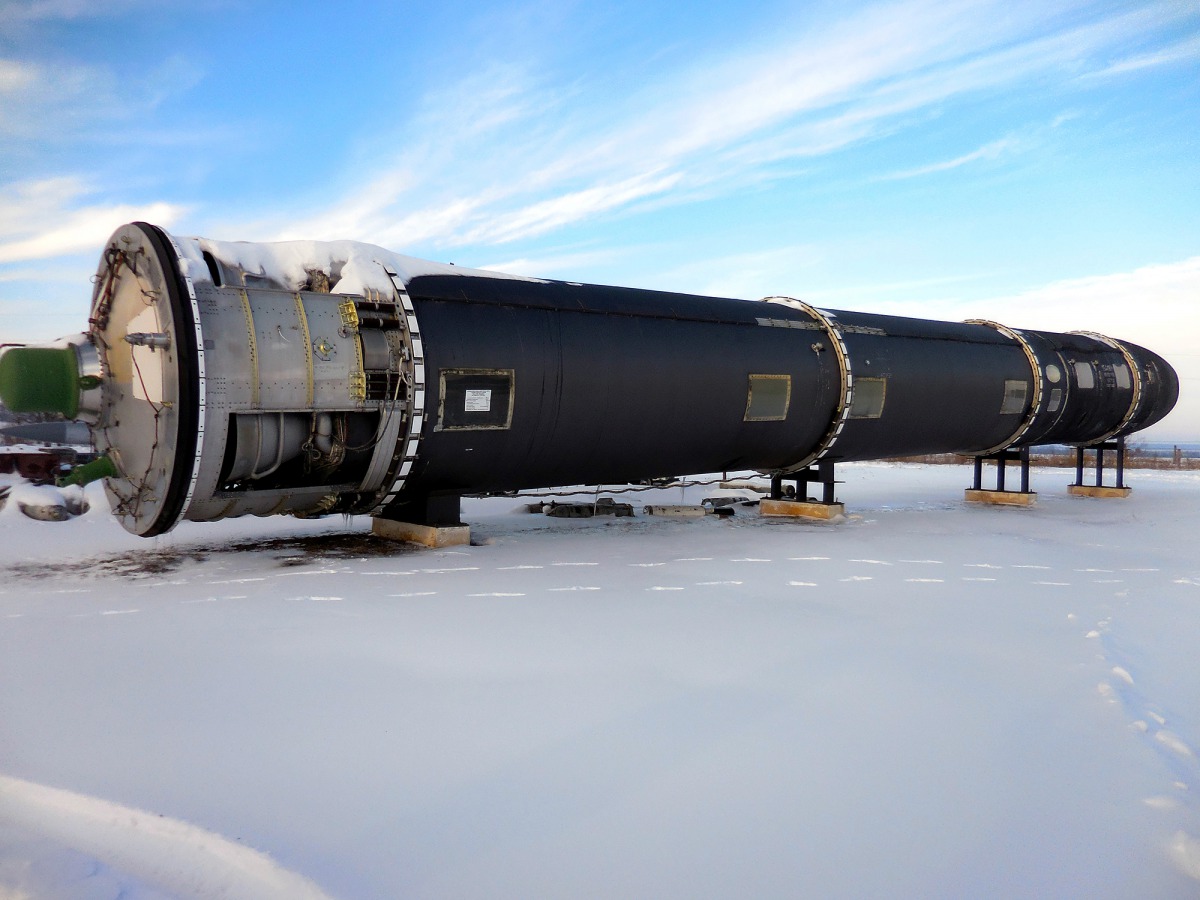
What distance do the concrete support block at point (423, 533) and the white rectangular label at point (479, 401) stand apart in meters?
1.34

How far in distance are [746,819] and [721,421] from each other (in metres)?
6.93

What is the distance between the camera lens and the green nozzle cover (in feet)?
22.8

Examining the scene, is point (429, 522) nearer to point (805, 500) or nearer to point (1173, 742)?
point (805, 500)

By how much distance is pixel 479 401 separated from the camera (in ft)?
26.6

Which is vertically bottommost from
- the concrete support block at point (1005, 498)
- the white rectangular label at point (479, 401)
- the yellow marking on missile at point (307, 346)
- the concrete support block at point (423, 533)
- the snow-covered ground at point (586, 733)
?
the snow-covered ground at point (586, 733)

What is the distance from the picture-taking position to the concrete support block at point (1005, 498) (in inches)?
571

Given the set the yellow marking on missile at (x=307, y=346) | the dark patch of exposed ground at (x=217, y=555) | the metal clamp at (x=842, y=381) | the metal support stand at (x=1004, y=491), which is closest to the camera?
the dark patch of exposed ground at (x=217, y=555)

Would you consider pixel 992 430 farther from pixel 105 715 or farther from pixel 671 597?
pixel 105 715

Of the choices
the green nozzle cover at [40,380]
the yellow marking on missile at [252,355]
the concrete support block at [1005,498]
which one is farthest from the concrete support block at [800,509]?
the green nozzle cover at [40,380]

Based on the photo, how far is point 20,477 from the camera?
38.5 ft

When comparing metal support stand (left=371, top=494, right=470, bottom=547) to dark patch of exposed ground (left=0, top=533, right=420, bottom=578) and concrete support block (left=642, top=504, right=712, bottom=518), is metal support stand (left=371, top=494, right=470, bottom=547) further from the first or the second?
concrete support block (left=642, top=504, right=712, bottom=518)

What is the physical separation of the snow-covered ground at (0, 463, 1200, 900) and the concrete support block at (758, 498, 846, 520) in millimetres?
4221

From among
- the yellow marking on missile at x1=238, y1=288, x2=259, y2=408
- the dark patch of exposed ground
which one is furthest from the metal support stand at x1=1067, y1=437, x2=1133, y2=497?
the yellow marking on missile at x1=238, y1=288, x2=259, y2=408

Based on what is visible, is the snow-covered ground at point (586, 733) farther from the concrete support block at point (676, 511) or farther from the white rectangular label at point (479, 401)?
the concrete support block at point (676, 511)
